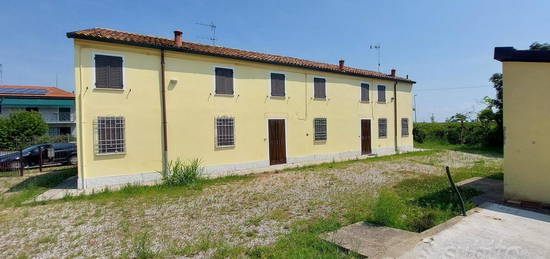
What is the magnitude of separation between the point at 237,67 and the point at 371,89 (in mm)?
9241

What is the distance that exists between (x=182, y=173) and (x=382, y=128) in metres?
13.2

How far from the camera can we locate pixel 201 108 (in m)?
11.0

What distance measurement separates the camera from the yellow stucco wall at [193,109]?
29.5 ft

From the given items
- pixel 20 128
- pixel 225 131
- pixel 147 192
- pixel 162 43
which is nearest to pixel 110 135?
pixel 147 192

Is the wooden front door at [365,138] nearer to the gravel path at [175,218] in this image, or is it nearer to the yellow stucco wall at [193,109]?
the yellow stucco wall at [193,109]

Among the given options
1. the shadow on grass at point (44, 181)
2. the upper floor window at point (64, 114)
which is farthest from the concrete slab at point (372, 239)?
the upper floor window at point (64, 114)

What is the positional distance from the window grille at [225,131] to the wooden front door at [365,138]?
862 cm

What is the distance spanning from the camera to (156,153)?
1002cm

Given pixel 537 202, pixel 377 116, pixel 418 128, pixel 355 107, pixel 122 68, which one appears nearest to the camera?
pixel 537 202

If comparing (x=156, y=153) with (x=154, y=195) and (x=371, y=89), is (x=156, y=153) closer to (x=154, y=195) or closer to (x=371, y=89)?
(x=154, y=195)

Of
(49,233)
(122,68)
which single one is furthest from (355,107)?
(49,233)

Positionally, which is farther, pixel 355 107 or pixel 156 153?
pixel 355 107

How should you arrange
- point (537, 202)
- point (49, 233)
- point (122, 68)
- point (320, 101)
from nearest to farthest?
point (49, 233)
point (537, 202)
point (122, 68)
point (320, 101)

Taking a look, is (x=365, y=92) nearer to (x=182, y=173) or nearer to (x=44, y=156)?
(x=182, y=173)
